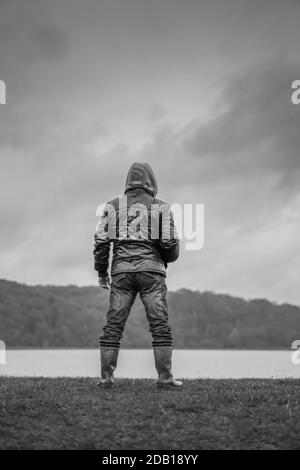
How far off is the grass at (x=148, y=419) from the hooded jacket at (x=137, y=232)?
2.03 metres

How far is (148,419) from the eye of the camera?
6.73 metres

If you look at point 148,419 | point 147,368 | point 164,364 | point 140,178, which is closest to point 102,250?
point 140,178

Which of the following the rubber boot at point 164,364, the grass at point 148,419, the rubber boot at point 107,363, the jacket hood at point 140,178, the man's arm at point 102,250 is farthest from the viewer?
the jacket hood at point 140,178

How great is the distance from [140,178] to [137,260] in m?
1.44

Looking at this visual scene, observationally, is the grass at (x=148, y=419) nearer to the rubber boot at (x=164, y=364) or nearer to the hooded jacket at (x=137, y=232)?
the rubber boot at (x=164, y=364)

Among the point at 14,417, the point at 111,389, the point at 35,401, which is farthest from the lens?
the point at 111,389

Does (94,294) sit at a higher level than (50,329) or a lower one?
higher

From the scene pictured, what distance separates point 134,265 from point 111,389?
1.98m

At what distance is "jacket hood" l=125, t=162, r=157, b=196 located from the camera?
9.27 metres

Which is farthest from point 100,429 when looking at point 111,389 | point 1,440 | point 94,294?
point 94,294

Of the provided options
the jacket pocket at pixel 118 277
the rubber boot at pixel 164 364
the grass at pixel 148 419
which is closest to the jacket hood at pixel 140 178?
the jacket pocket at pixel 118 277

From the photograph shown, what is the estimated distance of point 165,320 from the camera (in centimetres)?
867

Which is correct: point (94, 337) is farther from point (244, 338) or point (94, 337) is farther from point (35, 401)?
point (35, 401)

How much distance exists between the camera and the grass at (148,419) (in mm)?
6086
